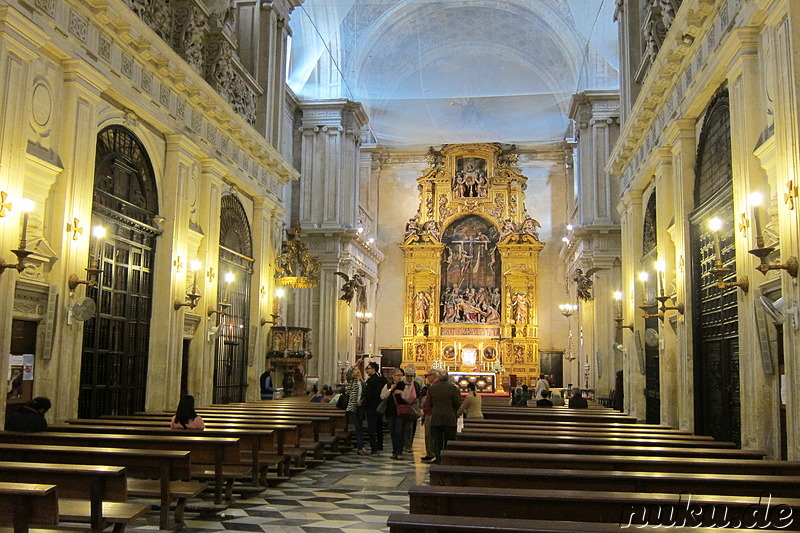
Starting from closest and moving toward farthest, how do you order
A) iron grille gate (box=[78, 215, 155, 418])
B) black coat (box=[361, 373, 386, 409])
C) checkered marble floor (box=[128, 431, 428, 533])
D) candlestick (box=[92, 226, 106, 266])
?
checkered marble floor (box=[128, 431, 428, 533]) < candlestick (box=[92, 226, 106, 266]) < iron grille gate (box=[78, 215, 155, 418]) < black coat (box=[361, 373, 386, 409])

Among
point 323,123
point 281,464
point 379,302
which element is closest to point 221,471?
point 281,464

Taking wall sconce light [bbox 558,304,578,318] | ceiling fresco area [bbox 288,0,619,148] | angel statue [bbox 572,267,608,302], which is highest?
ceiling fresco area [bbox 288,0,619,148]

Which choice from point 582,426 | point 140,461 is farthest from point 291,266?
point 140,461

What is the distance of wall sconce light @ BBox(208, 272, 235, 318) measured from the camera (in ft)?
50.4

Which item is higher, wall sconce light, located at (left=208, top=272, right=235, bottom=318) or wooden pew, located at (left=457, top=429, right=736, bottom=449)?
wall sconce light, located at (left=208, top=272, right=235, bottom=318)

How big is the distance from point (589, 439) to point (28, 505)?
6027mm

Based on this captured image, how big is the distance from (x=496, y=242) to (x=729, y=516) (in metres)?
30.3

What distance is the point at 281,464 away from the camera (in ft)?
33.3

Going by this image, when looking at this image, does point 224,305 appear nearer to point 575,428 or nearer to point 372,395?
point 372,395

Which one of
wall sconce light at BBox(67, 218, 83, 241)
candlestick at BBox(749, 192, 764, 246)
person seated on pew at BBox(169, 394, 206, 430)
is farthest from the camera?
wall sconce light at BBox(67, 218, 83, 241)

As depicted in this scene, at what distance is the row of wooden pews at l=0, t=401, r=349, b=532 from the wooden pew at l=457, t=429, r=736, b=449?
2.66m

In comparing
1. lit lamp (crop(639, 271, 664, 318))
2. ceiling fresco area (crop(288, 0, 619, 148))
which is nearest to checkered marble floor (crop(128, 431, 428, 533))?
lit lamp (crop(639, 271, 664, 318))

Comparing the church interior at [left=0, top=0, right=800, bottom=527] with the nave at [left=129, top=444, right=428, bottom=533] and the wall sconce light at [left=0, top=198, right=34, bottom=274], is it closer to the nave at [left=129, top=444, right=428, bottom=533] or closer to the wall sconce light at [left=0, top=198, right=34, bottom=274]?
the wall sconce light at [left=0, top=198, right=34, bottom=274]

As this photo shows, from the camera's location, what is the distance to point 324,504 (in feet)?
27.3
